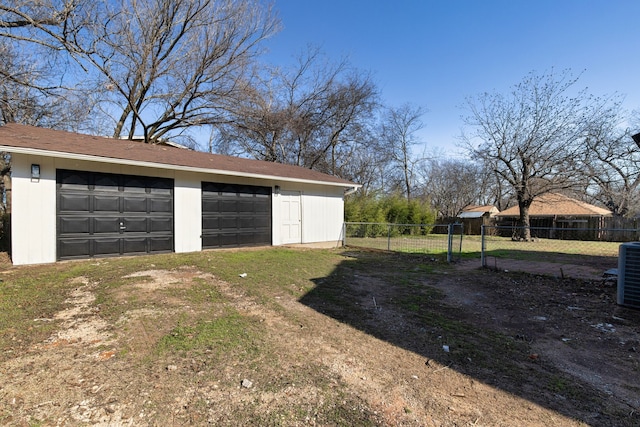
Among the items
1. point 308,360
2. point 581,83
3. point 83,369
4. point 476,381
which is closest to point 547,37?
point 581,83

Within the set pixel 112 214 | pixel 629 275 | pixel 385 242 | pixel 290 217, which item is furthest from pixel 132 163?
pixel 385 242

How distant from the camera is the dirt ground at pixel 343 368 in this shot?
6.83 feet

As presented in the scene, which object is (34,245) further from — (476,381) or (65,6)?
(476,381)

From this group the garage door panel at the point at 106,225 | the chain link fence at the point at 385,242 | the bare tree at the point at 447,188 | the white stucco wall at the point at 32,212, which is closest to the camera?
the white stucco wall at the point at 32,212

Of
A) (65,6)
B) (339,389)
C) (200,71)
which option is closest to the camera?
(339,389)

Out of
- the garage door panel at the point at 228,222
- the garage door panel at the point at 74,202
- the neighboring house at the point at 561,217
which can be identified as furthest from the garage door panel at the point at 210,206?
the neighboring house at the point at 561,217

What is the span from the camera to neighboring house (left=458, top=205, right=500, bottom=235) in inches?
1029

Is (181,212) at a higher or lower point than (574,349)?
higher

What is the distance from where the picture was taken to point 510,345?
335 cm

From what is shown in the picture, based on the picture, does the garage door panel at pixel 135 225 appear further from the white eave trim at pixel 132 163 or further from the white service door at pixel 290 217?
the white service door at pixel 290 217

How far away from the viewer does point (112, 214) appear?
779 cm

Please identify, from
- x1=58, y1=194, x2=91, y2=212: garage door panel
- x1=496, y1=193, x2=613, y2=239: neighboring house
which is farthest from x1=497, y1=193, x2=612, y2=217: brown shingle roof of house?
x1=58, y1=194, x2=91, y2=212: garage door panel

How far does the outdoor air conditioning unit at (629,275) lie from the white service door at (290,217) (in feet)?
28.9

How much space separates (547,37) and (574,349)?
34.4ft
